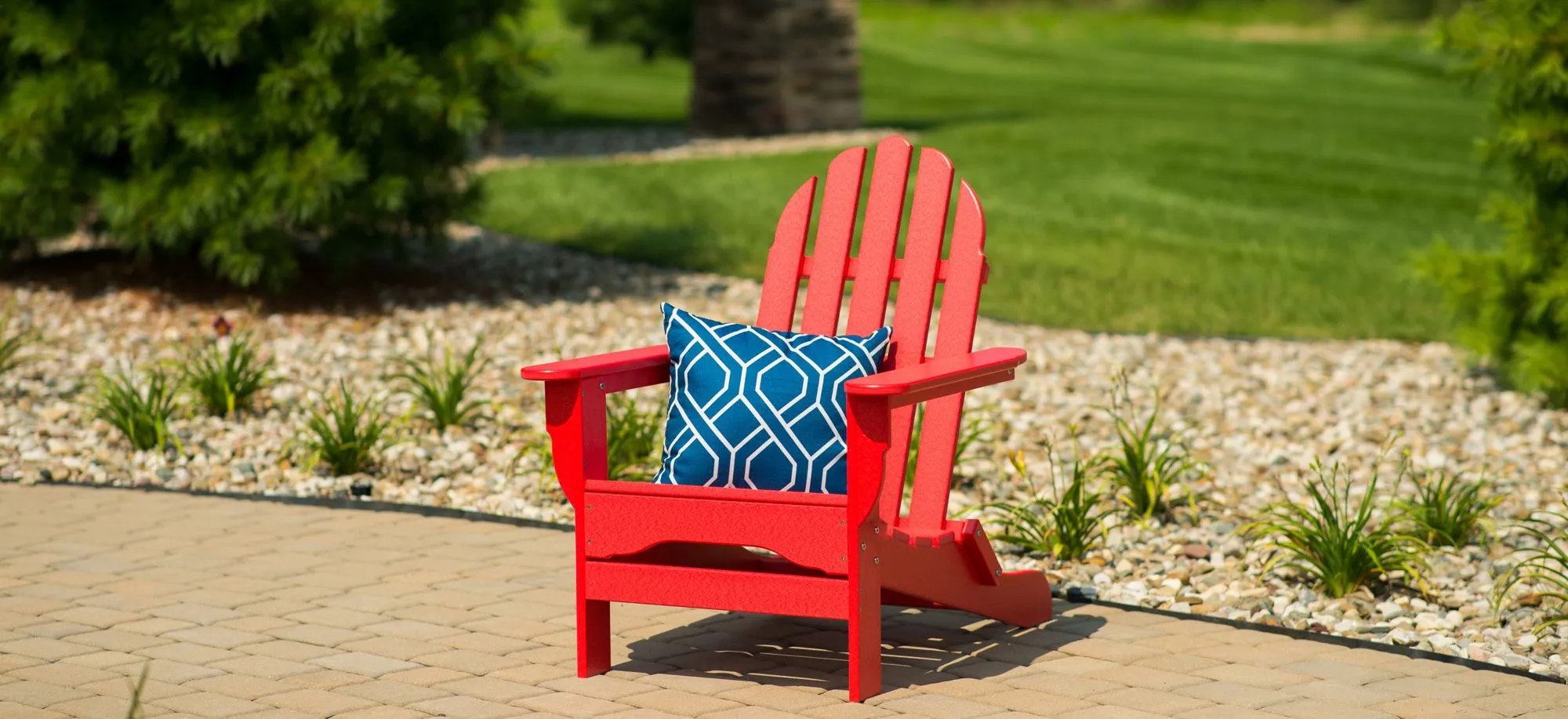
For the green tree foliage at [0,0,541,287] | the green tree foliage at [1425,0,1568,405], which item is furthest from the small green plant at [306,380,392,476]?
the green tree foliage at [1425,0,1568,405]

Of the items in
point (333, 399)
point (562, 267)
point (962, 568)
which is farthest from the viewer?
point (562, 267)

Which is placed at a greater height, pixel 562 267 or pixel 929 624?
pixel 562 267

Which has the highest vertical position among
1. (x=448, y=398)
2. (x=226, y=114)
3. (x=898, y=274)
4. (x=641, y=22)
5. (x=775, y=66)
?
(x=641, y=22)

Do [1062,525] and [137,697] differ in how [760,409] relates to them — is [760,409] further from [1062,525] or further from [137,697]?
[137,697]

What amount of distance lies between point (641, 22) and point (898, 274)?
1343 centimetres

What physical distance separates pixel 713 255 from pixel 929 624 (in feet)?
17.6

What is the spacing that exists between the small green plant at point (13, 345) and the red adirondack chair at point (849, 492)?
365cm

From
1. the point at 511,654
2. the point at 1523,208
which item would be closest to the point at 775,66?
the point at 1523,208

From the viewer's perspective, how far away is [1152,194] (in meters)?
11.4

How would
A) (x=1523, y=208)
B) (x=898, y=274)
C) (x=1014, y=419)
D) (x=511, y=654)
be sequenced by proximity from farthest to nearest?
(x=1523, y=208)
(x=1014, y=419)
(x=898, y=274)
(x=511, y=654)

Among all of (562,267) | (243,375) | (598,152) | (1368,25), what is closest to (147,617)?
(243,375)

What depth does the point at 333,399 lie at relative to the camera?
600 centimetres

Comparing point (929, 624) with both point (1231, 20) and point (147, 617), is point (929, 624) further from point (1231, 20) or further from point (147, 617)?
point (1231, 20)

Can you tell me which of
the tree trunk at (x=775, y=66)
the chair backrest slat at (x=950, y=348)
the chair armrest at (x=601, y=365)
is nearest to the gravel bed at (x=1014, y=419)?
the chair backrest slat at (x=950, y=348)
